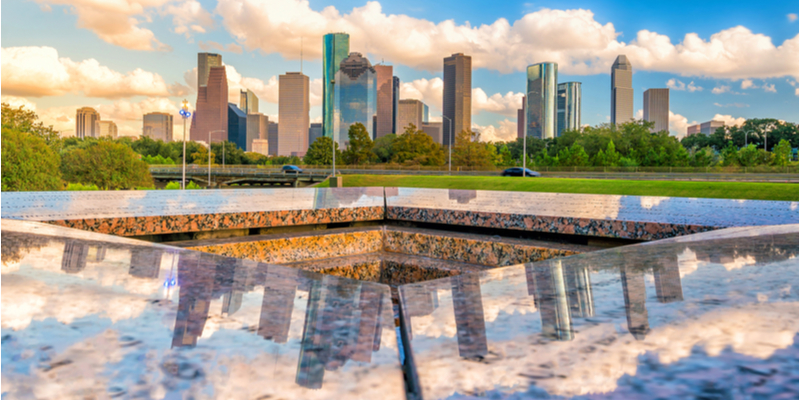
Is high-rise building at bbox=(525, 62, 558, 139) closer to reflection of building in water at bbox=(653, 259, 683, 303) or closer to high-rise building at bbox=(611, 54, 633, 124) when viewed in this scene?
high-rise building at bbox=(611, 54, 633, 124)

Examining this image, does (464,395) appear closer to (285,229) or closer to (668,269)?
(668,269)

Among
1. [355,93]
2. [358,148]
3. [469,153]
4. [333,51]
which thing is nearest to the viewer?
[469,153]

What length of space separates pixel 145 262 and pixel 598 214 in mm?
2936

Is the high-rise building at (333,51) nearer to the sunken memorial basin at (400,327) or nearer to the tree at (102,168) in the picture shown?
the tree at (102,168)

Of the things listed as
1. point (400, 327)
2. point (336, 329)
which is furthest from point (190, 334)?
point (400, 327)

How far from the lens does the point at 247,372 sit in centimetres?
66

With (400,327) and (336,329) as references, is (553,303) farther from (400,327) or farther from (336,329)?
(336,329)

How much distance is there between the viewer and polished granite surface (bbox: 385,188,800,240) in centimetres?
288

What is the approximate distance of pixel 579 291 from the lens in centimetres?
110

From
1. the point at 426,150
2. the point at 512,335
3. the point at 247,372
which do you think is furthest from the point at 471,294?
the point at 426,150

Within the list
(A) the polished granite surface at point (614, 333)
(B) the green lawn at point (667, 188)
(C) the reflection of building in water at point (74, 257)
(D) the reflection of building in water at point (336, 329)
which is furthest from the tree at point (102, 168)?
(A) the polished granite surface at point (614, 333)

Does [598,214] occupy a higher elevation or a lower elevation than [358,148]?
lower

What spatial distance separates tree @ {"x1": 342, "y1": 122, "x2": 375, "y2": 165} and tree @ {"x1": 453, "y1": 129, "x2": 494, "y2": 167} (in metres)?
18.5

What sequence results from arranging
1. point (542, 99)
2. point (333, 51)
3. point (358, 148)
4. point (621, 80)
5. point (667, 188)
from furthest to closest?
point (621, 80) → point (333, 51) → point (542, 99) → point (358, 148) → point (667, 188)
